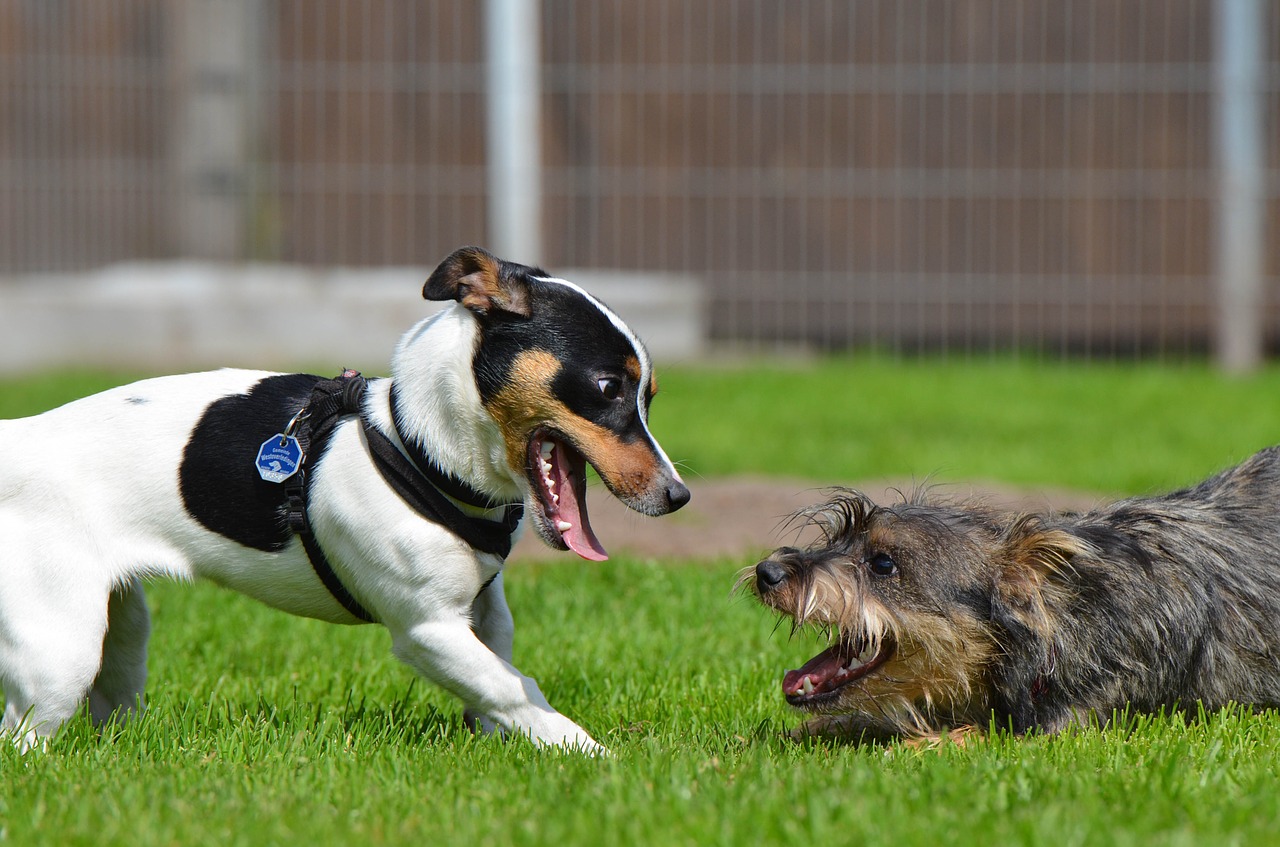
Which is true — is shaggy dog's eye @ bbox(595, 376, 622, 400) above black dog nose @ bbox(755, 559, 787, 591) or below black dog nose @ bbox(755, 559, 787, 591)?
above

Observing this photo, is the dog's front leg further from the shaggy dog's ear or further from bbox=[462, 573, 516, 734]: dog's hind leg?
the shaggy dog's ear

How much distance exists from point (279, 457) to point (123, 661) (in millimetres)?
818

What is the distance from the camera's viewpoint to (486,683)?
404 centimetres

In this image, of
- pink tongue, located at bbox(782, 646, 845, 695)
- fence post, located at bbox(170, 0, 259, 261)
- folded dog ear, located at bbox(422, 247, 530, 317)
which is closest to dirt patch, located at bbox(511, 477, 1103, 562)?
pink tongue, located at bbox(782, 646, 845, 695)

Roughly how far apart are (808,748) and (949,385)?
7974 millimetres

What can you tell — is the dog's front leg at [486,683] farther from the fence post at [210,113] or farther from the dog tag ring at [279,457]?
the fence post at [210,113]

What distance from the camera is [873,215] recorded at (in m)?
13.3

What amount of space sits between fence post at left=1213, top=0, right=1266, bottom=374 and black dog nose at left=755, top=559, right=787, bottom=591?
31.3 feet

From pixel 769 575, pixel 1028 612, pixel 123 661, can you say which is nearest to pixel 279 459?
pixel 123 661

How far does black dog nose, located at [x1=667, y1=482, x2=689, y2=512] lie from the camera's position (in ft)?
13.1

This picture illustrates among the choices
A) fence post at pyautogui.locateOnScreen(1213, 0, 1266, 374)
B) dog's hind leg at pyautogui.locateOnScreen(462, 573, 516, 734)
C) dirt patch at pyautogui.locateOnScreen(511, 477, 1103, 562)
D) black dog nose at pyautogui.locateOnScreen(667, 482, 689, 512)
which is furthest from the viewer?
fence post at pyautogui.locateOnScreen(1213, 0, 1266, 374)

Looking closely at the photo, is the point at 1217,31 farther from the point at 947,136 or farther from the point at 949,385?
the point at 949,385

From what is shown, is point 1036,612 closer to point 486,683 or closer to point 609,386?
point 609,386

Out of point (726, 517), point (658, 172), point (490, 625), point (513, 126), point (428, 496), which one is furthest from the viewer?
point (658, 172)
